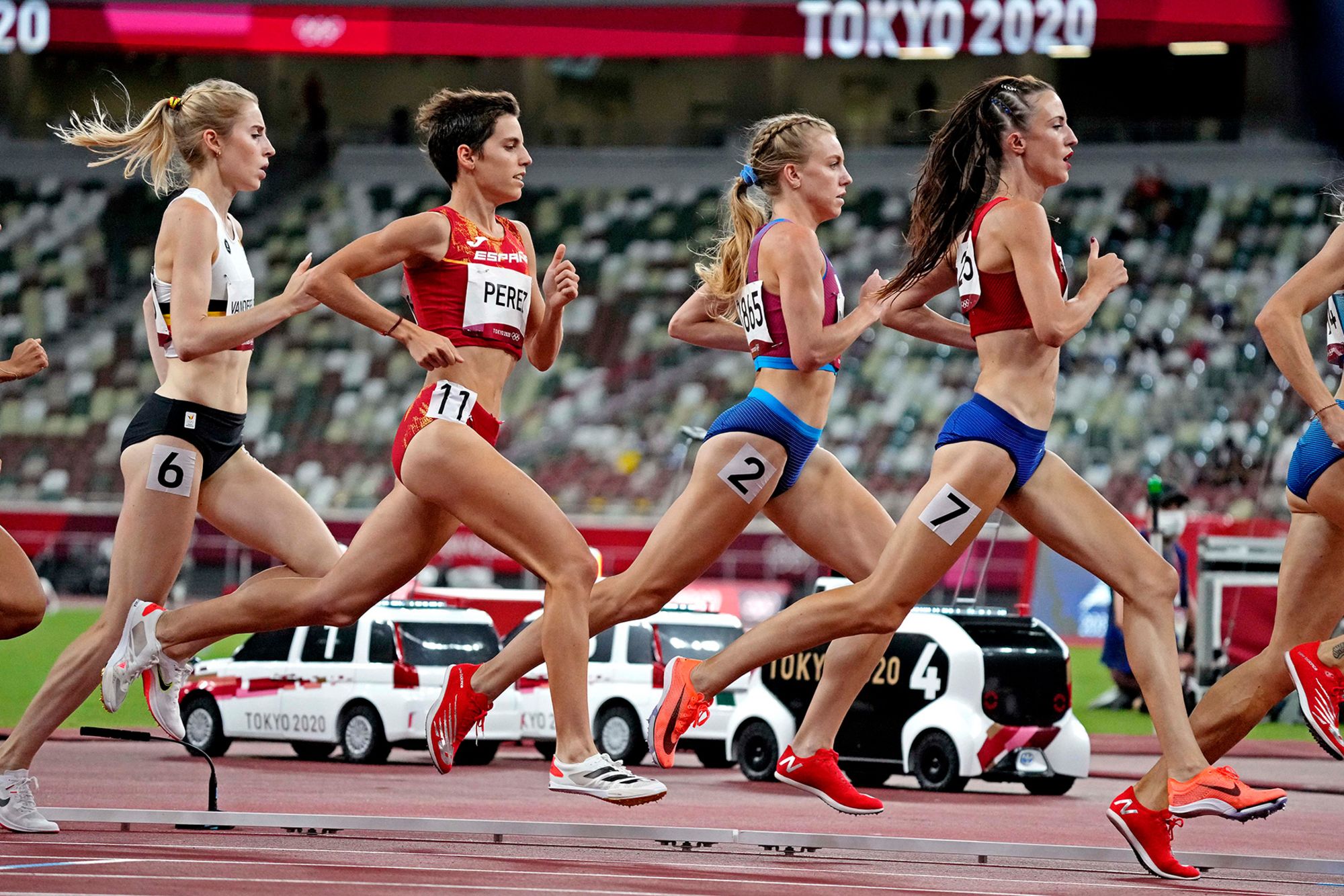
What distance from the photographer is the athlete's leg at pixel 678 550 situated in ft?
22.1

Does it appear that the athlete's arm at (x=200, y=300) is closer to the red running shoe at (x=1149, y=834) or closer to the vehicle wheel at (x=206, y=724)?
the red running shoe at (x=1149, y=834)

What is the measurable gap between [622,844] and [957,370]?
69.9 ft

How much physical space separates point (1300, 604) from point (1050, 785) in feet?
20.1

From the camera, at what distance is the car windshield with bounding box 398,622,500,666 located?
13.9 m

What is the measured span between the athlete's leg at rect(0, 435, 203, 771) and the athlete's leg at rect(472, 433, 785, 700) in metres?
1.31

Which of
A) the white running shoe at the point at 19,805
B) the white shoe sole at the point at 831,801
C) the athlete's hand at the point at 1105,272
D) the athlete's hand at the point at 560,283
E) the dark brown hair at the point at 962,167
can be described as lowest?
the white running shoe at the point at 19,805

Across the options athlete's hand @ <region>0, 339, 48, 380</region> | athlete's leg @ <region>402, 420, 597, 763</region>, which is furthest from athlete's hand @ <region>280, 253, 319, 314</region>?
athlete's hand @ <region>0, 339, 48, 380</region>

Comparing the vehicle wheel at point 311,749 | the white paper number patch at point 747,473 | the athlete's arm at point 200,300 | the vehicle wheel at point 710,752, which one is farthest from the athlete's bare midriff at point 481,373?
the vehicle wheel at point 311,749

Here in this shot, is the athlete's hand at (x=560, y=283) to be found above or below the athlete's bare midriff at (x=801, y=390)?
above

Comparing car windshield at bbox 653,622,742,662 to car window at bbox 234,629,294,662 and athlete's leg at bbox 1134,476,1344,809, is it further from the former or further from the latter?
athlete's leg at bbox 1134,476,1344,809

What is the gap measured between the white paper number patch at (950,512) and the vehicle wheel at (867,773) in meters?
6.70

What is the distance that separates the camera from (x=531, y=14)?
30.5 m

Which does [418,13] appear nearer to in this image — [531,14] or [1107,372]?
[531,14]

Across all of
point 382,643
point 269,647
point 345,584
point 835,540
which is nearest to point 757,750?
point 382,643
